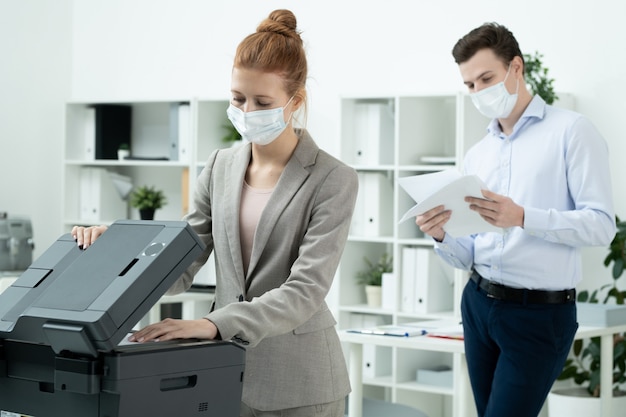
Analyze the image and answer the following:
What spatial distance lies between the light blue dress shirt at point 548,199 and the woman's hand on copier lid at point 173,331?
1192 mm

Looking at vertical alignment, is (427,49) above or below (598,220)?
above

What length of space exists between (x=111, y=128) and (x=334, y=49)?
4.96 ft

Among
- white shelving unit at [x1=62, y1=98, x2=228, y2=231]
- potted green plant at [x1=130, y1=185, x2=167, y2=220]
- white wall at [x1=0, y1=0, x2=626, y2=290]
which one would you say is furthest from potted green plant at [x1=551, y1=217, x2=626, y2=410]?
potted green plant at [x1=130, y1=185, x2=167, y2=220]

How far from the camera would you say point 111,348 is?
120cm

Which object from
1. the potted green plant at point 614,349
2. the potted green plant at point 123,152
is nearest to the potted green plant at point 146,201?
the potted green plant at point 123,152

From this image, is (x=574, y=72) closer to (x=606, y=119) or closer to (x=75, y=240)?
(x=606, y=119)

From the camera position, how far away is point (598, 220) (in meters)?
2.37

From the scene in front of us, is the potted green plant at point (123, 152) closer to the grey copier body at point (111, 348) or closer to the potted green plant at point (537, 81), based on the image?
the potted green plant at point (537, 81)

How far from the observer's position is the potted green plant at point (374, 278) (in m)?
4.88

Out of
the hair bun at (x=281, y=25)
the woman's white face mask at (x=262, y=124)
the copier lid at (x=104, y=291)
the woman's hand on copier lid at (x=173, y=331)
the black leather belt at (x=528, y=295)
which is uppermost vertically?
the hair bun at (x=281, y=25)

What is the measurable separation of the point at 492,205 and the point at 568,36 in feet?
8.19

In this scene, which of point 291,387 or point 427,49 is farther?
point 427,49

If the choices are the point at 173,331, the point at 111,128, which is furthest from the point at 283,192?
the point at 111,128

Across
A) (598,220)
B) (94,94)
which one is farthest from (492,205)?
(94,94)
